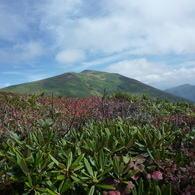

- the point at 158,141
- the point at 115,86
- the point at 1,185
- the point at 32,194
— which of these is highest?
the point at 115,86

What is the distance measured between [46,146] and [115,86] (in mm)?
179312

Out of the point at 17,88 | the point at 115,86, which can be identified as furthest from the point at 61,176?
the point at 115,86

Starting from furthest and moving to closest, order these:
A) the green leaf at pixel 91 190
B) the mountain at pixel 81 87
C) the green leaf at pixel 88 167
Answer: the mountain at pixel 81 87 < the green leaf at pixel 88 167 < the green leaf at pixel 91 190

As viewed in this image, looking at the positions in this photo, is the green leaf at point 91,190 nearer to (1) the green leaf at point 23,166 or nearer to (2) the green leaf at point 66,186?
(2) the green leaf at point 66,186

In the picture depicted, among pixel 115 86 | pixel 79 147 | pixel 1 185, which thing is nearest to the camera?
pixel 1 185

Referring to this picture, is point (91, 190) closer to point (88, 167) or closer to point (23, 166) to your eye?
point (88, 167)

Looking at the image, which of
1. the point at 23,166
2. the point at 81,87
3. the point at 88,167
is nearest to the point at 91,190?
the point at 88,167

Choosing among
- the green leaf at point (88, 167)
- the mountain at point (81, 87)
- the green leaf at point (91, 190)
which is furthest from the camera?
the mountain at point (81, 87)

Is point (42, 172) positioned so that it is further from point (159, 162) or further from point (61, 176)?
point (159, 162)

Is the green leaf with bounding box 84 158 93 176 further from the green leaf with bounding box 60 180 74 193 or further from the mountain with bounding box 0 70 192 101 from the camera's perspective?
the mountain with bounding box 0 70 192 101

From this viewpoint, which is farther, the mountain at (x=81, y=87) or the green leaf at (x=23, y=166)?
the mountain at (x=81, y=87)

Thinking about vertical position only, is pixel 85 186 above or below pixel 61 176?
below

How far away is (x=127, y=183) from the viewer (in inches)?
79.8

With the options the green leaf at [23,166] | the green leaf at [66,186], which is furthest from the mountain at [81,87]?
the green leaf at [66,186]
